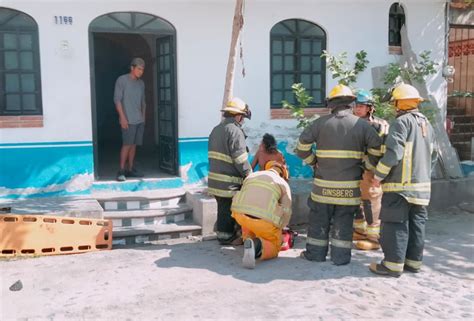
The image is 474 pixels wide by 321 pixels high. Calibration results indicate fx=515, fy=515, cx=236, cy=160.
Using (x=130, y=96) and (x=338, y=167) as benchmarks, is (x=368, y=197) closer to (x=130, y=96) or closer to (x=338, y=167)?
(x=338, y=167)

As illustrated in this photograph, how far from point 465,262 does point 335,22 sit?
490 centimetres

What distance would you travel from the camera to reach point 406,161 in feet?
17.1

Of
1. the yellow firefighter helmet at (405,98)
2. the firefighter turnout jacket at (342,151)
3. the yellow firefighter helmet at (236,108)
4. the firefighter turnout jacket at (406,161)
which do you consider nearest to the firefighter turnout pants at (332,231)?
the firefighter turnout jacket at (342,151)

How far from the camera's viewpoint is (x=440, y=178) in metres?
9.12

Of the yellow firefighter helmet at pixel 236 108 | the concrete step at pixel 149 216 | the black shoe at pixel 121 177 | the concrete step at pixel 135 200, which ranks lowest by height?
the concrete step at pixel 149 216

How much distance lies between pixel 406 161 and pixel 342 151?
2.17ft

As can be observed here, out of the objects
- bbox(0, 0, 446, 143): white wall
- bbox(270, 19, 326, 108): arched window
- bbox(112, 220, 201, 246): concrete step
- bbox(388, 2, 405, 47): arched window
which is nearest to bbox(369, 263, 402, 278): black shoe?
bbox(112, 220, 201, 246): concrete step

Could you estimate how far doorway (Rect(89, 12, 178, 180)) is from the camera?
8.09 m

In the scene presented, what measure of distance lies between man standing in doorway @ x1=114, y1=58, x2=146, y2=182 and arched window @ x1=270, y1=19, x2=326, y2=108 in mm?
2300

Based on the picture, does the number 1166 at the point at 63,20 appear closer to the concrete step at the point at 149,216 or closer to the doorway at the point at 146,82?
the doorway at the point at 146,82

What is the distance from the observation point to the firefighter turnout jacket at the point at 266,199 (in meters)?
5.71

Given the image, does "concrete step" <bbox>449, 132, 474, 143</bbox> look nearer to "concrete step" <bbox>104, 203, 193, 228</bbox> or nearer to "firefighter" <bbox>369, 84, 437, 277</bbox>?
Result: "firefighter" <bbox>369, 84, 437, 277</bbox>

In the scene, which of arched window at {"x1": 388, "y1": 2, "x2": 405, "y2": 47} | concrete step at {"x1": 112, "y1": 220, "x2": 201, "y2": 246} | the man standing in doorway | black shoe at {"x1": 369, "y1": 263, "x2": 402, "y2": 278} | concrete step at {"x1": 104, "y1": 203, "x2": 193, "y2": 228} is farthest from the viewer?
arched window at {"x1": 388, "y1": 2, "x2": 405, "y2": 47}

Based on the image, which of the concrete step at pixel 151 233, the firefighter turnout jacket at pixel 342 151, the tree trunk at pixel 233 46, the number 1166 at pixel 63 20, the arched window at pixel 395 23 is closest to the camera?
the firefighter turnout jacket at pixel 342 151
